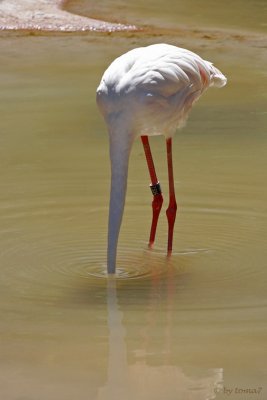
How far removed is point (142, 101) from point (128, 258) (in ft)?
2.75

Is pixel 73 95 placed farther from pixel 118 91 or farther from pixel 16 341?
pixel 16 341

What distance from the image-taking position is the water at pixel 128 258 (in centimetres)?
429

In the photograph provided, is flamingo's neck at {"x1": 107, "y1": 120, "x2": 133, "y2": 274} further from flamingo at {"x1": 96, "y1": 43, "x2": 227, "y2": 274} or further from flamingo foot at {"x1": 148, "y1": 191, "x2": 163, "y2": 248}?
flamingo foot at {"x1": 148, "y1": 191, "x2": 163, "y2": 248}

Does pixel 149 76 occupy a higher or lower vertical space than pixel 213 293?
higher

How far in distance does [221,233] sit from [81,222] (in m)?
0.80

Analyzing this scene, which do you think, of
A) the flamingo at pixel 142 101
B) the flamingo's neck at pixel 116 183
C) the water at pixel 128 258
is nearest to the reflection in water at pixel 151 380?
the water at pixel 128 258

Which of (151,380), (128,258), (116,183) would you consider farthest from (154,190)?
(151,380)

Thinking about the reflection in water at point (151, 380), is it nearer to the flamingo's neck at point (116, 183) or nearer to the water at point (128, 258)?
the water at point (128, 258)

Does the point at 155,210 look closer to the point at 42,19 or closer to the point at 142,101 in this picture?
the point at 142,101

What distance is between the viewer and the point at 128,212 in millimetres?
6555

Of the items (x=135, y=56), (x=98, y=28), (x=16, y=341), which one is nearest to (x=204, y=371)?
(x=16, y=341)

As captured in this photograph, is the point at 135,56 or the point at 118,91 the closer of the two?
the point at 118,91

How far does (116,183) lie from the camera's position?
523 centimetres

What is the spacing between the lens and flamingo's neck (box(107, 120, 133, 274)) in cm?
516
